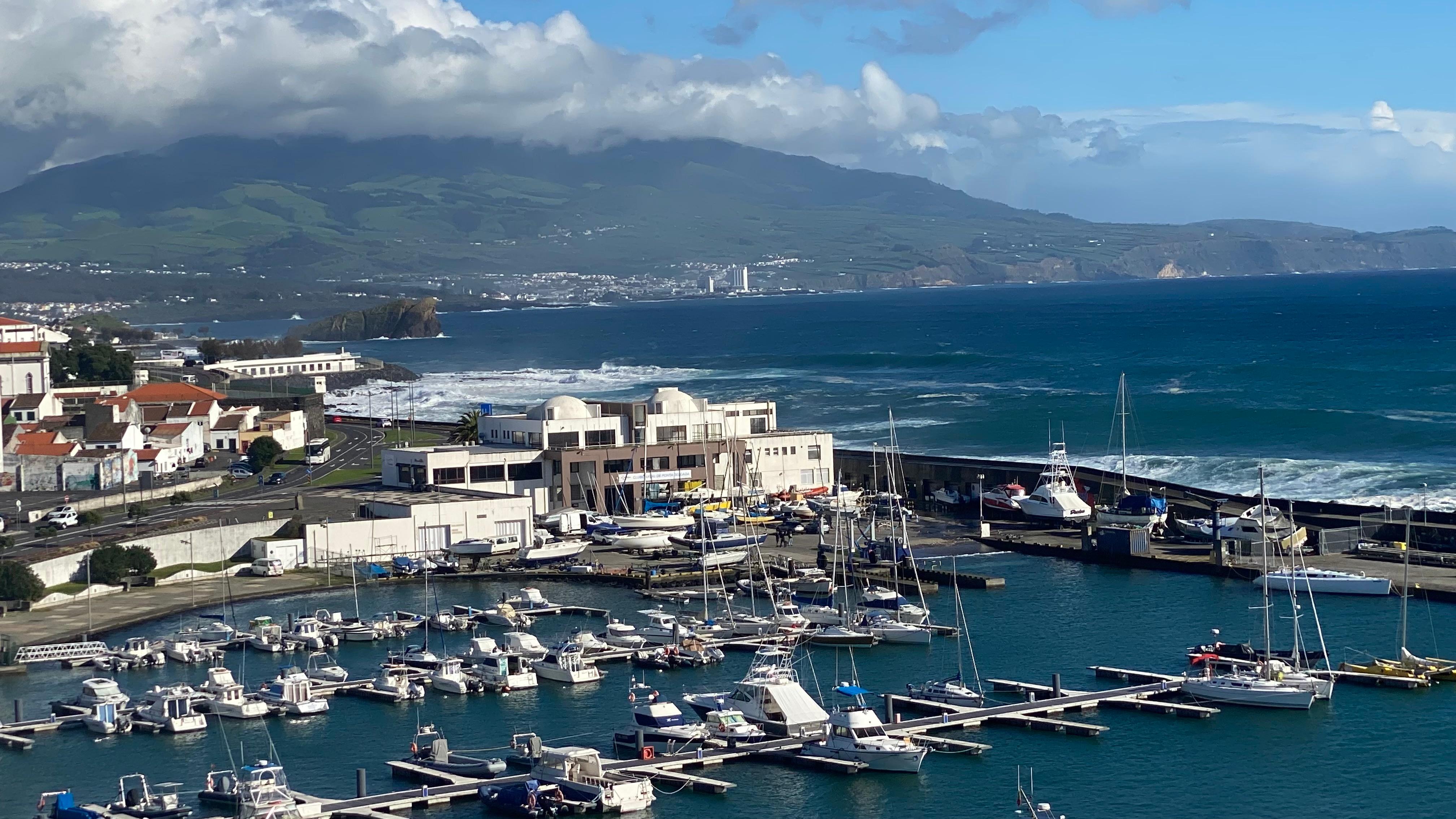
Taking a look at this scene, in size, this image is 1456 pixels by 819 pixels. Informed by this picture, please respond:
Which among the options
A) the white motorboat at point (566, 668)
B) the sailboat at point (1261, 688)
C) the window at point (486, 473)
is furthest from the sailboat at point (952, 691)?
the window at point (486, 473)

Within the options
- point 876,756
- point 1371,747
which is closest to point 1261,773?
point 1371,747

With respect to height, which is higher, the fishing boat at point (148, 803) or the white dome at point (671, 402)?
the white dome at point (671, 402)

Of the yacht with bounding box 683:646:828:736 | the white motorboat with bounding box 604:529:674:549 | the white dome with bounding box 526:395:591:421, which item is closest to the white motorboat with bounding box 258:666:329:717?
the yacht with bounding box 683:646:828:736

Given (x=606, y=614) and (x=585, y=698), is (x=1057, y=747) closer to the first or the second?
(x=585, y=698)

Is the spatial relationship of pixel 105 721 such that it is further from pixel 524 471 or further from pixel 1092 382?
pixel 1092 382

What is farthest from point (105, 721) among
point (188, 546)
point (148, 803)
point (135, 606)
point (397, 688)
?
point (188, 546)

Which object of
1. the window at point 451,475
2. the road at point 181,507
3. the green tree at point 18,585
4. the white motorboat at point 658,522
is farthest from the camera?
the window at point 451,475

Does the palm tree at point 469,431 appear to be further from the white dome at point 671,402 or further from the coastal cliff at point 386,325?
the coastal cliff at point 386,325
